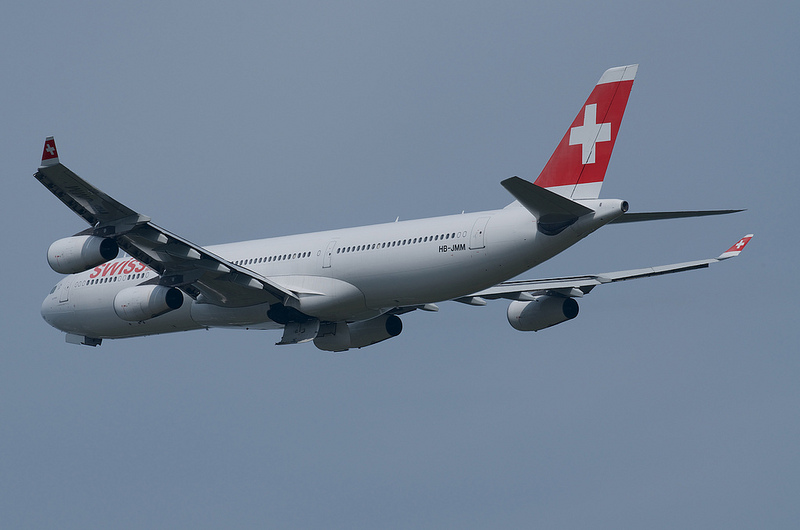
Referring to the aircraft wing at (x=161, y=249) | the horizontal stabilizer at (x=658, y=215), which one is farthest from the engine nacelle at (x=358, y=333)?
the horizontal stabilizer at (x=658, y=215)

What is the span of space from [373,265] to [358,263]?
0.57 meters

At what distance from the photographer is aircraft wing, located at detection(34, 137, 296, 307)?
31.7 meters

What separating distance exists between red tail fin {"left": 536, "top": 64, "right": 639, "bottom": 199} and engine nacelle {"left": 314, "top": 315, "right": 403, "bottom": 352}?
8.77m

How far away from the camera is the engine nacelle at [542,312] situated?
38031mm

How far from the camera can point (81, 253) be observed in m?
32.4

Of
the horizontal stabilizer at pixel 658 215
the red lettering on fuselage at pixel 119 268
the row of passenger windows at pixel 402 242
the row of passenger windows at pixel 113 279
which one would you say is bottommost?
the horizontal stabilizer at pixel 658 215

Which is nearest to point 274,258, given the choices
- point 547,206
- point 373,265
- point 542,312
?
point 373,265

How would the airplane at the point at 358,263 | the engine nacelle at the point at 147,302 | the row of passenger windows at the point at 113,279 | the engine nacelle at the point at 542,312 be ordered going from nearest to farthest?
the airplane at the point at 358,263, the engine nacelle at the point at 147,302, the engine nacelle at the point at 542,312, the row of passenger windows at the point at 113,279

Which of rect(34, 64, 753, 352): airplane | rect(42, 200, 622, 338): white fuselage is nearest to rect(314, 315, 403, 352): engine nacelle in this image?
rect(34, 64, 753, 352): airplane

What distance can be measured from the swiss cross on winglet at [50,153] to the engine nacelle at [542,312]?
51.9 feet

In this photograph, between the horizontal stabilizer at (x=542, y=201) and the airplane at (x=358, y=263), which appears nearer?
the horizontal stabilizer at (x=542, y=201)

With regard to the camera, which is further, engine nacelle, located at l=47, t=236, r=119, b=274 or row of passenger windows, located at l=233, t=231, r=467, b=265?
row of passenger windows, located at l=233, t=231, r=467, b=265

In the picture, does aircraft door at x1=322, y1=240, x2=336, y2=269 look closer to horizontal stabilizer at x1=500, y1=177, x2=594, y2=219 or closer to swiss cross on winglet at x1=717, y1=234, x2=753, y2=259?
horizontal stabilizer at x1=500, y1=177, x2=594, y2=219

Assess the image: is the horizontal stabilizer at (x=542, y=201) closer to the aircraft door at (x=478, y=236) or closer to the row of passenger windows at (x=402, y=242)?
the aircraft door at (x=478, y=236)
